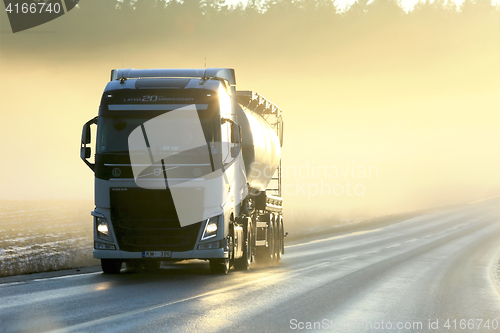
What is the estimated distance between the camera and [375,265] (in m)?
20.6

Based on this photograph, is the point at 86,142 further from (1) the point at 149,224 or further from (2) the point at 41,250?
(2) the point at 41,250

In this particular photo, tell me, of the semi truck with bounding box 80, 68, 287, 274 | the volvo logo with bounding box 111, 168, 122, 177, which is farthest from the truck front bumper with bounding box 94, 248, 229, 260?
the volvo logo with bounding box 111, 168, 122, 177

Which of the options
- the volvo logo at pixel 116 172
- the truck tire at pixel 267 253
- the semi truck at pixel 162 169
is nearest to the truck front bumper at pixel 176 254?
the semi truck at pixel 162 169

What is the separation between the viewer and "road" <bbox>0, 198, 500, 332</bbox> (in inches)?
338

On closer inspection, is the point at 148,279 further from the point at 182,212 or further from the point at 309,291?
the point at 309,291

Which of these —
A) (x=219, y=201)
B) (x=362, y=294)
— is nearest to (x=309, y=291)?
(x=362, y=294)

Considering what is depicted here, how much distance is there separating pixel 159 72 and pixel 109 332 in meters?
9.03

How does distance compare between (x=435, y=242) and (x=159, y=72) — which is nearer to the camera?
(x=159, y=72)

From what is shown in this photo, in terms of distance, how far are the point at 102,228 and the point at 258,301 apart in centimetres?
468

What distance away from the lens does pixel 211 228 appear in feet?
46.6

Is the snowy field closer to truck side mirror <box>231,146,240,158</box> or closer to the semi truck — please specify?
the semi truck

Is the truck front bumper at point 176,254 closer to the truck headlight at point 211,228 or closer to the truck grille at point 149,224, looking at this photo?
the truck grille at point 149,224

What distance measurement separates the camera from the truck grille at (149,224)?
14.0m

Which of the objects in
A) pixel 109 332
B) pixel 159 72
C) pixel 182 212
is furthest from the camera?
pixel 159 72
